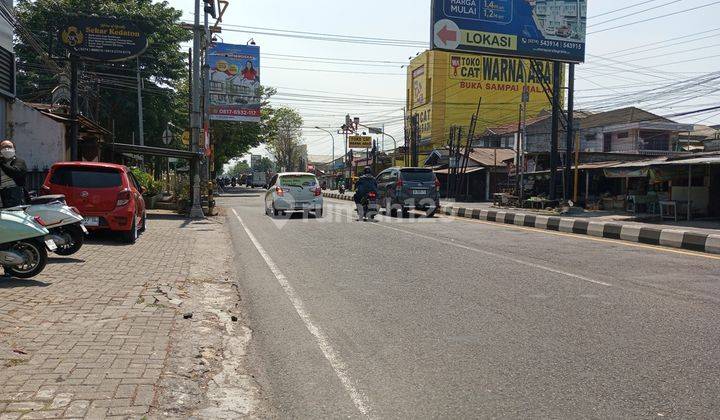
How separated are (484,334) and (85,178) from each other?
918 cm

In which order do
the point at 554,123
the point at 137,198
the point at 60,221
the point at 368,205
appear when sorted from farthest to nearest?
the point at 554,123, the point at 368,205, the point at 137,198, the point at 60,221

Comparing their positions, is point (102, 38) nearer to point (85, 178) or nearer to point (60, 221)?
point (85, 178)

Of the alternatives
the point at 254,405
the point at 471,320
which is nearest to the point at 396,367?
the point at 254,405

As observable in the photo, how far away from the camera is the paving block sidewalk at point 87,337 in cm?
377

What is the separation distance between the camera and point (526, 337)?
552 centimetres

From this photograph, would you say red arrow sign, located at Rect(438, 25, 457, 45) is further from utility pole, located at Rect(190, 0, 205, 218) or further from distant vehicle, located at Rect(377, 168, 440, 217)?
utility pole, located at Rect(190, 0, 205, 218)

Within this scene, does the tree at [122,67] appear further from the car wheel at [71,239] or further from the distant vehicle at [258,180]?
the distant vehicle at [258,180]

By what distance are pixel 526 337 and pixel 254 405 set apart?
8.91ft

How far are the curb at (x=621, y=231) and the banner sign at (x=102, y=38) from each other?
47.0 ft

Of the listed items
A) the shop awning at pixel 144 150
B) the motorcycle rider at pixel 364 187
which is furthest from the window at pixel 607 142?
the shop awning at pixel 144 150

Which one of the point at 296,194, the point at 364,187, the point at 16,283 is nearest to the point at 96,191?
the point at 16,283

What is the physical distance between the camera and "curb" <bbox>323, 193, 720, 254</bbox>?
43.1 feet

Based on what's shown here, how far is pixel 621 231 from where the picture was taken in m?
15.8

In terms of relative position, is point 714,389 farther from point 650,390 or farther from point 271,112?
point 271,112
